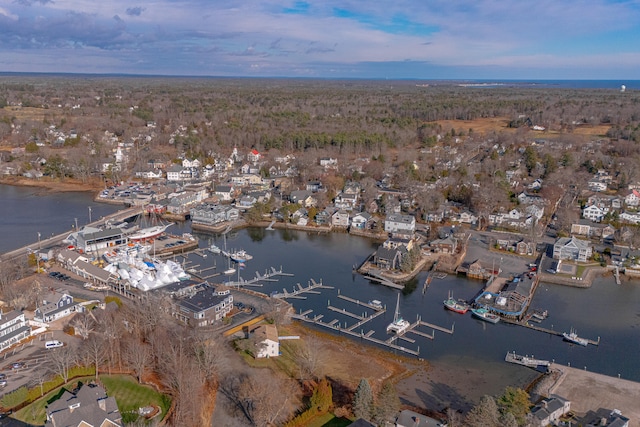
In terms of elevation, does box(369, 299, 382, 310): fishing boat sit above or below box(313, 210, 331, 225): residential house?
below

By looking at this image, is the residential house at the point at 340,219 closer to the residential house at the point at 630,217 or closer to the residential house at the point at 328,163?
the residential house at the point at 328,163

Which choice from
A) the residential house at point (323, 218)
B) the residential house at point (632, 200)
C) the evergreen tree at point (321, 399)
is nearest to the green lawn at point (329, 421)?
the evergreen tree at point (321, 399)

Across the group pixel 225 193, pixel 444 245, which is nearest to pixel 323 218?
pixel 444 245

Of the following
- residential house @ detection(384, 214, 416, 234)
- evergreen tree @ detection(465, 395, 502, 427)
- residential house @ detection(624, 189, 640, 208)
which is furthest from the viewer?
residential house @ detection(624, 189, 640, 208)

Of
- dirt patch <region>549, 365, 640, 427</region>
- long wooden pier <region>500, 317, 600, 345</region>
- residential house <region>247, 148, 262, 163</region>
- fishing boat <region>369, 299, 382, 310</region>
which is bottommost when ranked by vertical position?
fishing boat <region>369, 299, 382, 310</region>

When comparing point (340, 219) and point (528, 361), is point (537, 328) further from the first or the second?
point (340, 219)

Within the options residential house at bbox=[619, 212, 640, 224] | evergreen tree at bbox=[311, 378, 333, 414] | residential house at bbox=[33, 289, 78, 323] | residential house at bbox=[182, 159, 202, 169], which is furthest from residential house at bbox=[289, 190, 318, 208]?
evergreen tree at bbox=[311, 378, 333, 414]

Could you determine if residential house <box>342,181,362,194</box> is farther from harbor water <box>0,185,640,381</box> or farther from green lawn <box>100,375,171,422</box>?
green lawn <box>100,375,171,422</box>
